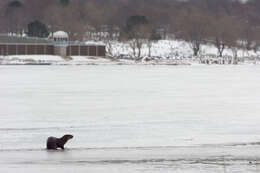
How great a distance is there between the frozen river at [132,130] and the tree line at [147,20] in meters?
74.4

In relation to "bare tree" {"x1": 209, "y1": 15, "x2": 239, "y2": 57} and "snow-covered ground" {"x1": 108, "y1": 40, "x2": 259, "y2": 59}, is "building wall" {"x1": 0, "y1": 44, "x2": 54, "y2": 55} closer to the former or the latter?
"snow-covered ground" {"x1": 108, "y1": 40, "x2": 259, "y2": 59}

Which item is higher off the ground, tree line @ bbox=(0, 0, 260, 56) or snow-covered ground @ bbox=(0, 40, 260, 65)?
tree line @ bbox=(0, 0, 260, 56)

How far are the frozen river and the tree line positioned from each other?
74.4 meters

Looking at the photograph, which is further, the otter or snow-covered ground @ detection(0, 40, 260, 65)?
snow-covered ground @ detection(0, 40, 260, 65)

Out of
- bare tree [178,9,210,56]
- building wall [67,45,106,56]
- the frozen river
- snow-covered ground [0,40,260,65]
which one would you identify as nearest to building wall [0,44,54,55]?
snow-covered ground [0,40,260,65]

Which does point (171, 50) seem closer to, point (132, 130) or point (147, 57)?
point (147, 57)

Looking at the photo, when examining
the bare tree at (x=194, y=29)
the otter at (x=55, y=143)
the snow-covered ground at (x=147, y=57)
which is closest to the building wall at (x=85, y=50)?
the snow-covered ground at (x=147, y=57)

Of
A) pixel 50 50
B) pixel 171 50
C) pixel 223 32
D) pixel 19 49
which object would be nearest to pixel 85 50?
pixel 50 50

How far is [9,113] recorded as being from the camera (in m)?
25.2

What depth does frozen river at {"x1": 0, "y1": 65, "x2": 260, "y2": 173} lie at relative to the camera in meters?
15.5

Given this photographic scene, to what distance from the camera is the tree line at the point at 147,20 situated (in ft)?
380

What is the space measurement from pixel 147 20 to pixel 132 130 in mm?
101792

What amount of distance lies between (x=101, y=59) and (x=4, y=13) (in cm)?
5219

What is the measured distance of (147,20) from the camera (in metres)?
122
